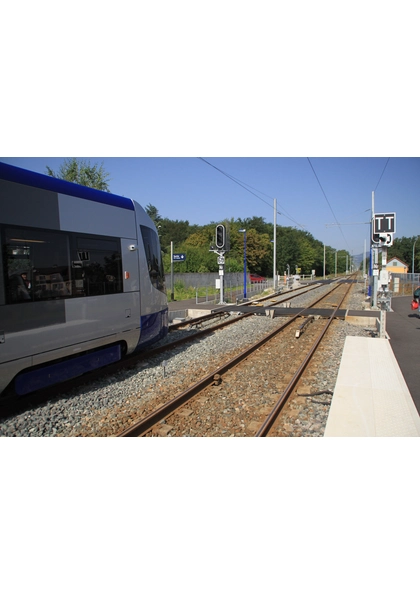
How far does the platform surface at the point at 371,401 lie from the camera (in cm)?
509

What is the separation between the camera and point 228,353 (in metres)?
9.91

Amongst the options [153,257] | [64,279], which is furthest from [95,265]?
[153,257]

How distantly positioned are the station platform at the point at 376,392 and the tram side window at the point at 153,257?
173 inches

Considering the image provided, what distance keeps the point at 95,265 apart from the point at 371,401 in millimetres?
5006

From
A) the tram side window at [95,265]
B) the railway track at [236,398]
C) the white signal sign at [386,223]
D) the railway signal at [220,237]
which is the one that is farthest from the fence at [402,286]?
the tram side window at [95,265]

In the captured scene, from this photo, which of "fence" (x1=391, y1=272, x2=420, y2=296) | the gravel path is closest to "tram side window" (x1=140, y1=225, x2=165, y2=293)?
the gravel path

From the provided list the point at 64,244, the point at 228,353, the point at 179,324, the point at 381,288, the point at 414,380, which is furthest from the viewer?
the point at 179,324

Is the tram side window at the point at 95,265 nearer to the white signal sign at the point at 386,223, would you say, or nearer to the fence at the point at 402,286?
the white signal sign at the point at 386,223

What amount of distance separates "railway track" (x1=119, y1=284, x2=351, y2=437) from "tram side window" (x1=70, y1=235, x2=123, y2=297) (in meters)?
2.30

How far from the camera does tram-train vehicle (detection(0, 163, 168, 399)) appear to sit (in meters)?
5.29

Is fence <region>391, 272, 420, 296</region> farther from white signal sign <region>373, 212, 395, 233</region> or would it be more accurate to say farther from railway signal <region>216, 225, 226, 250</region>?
white signal sign <region>373, 212, 395, 233</region>
